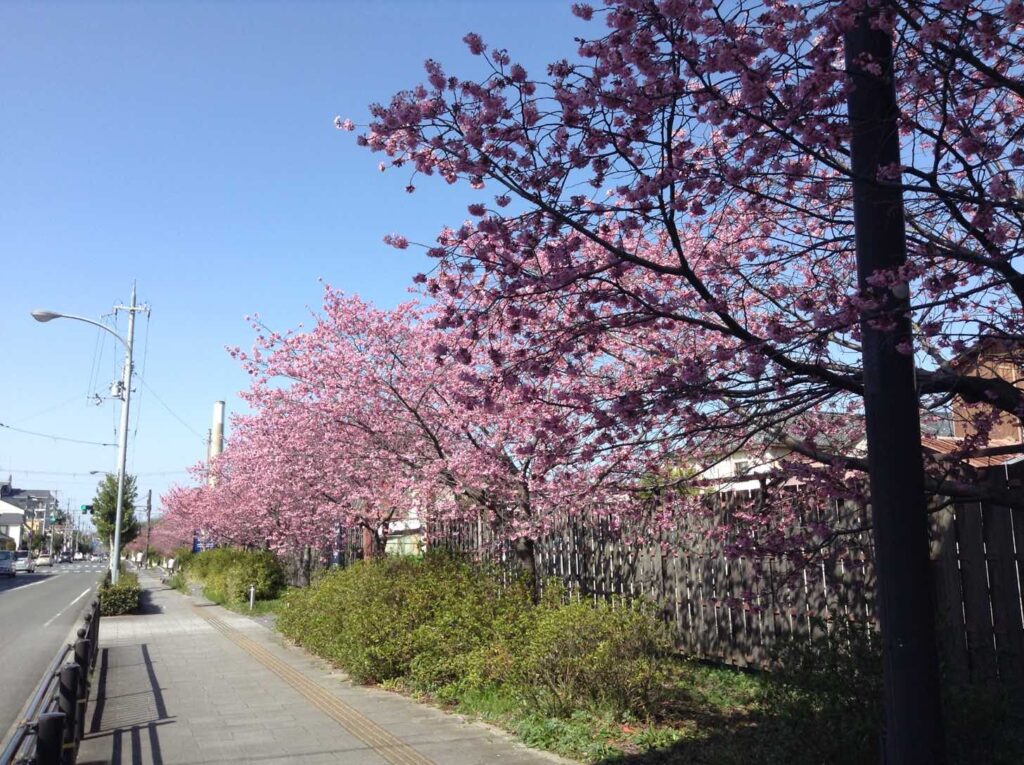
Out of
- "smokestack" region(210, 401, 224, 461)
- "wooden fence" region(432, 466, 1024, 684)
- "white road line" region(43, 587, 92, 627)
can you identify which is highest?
"smokestack" region(210, 401, 224, 461)

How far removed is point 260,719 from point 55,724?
3.72 meters

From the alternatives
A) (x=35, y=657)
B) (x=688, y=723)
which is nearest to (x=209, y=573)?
(x=35, y=657)

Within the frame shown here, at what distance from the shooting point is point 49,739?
473 cm

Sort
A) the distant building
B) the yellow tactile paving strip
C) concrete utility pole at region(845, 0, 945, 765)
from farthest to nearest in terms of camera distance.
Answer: the distant building, the yellow tactile paving strip, concrete utility pole at region(845, 0, 945, 765)

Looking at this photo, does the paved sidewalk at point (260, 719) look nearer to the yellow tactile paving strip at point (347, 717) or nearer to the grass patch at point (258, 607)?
the yellow tactile paving strip at point (347, 717)

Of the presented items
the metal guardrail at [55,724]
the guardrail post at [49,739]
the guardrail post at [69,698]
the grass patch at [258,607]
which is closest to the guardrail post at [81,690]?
the metal guardrail at [55,724]

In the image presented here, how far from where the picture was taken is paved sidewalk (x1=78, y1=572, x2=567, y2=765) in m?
6.80

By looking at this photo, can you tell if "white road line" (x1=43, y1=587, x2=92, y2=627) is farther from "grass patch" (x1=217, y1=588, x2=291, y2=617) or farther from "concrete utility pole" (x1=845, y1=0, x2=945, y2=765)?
"concrete utility pole" (x1=845, y1=0, x2=945, y2=765)

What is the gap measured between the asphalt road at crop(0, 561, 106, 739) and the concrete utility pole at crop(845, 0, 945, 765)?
9096mm

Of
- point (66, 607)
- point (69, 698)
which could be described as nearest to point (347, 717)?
point (69, 698)

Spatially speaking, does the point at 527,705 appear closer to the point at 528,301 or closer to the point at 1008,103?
the point at 528,301

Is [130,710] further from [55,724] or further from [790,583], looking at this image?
[790,583]

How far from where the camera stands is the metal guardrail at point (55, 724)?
4.71 meters

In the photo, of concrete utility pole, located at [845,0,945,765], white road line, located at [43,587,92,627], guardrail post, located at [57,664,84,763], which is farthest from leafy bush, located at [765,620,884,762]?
white road line, located at [43,587,92,627]
